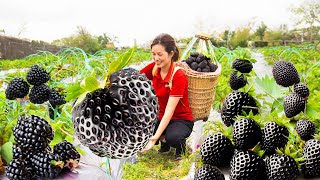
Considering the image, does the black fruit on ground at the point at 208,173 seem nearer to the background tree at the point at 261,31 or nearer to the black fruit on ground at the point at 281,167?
the black fruit on ground at the point at 281,167

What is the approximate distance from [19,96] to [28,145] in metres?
0.53

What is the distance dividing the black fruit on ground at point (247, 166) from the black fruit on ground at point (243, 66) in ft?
1.79

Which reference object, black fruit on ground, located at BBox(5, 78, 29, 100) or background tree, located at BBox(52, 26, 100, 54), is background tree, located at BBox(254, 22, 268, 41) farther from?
black fruit on ground, located at BBox(5, 78, 29, 100)

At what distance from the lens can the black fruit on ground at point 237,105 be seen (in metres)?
1.31

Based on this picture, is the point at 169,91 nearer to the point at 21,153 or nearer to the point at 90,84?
the point at 21,153

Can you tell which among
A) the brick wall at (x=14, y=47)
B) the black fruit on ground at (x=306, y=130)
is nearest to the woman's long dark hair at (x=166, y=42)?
the black fruit on ground at (x=306, y=130)

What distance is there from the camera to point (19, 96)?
5.27ft

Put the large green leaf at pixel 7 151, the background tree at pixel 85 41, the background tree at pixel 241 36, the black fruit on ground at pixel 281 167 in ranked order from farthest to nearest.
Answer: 1. the background tree at pixel 241 36
2. the background tree at pixel 85 41
3. the large green leaf at pixel 7 151
4. the black fruit on ground at pixel 281 167

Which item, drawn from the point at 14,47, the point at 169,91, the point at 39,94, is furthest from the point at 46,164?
the point at 14,47

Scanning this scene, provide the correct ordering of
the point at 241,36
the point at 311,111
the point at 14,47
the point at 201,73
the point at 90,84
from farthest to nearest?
1. the point at 241,36
2. the point at 14,47
3. the point at 201,73
4. the point at 311,111
5. the point at 90,84

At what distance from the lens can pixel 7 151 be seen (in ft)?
4.09

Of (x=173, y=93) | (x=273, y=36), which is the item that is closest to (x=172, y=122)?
(x=173, y=93)

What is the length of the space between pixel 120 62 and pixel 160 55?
1545 millimetres

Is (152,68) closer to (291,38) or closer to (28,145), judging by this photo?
(28,145)
